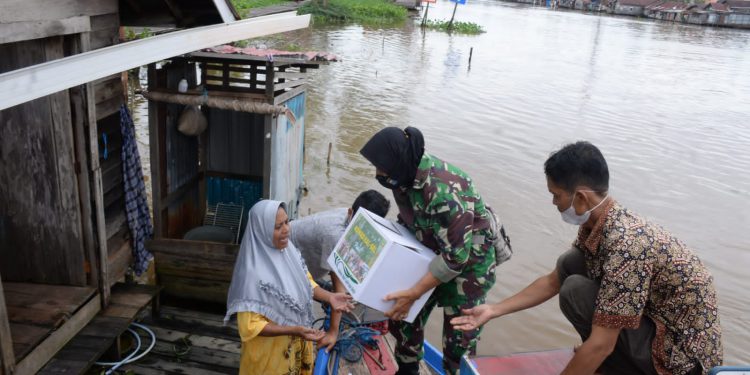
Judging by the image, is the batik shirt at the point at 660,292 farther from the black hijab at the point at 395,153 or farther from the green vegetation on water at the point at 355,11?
the green vegetation on water at the point at 355,11

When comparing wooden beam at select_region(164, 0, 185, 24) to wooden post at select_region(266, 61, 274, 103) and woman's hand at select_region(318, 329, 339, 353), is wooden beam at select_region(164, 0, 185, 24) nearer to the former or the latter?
wooden post at select_region(266, 61, 274, 103)

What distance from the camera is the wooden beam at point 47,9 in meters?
2.70

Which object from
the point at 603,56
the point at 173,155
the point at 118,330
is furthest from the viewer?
the point at 603,56

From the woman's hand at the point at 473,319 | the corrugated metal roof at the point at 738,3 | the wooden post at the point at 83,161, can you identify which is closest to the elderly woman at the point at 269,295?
the woman's hand at the point at 473,319

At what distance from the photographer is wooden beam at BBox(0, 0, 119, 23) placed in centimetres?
270

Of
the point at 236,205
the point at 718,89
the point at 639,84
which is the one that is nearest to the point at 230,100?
the point at 236,205

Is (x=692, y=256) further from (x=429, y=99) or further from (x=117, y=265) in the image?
(x=429, y=99)

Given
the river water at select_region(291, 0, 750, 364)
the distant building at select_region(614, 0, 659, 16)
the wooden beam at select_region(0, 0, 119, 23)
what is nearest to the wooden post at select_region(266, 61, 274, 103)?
the wooden beam at select_region(0, 0, 119, 23)

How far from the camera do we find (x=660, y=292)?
2230 mm

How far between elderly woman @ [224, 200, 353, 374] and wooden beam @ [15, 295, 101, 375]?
1174 mm

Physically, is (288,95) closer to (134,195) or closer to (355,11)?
(134,195)

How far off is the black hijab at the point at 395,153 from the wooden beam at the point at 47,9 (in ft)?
6.09

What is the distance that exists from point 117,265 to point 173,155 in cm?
114

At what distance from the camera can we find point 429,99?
54.5ft
